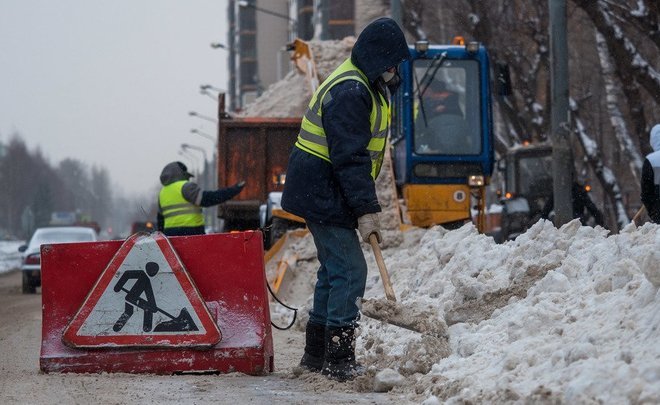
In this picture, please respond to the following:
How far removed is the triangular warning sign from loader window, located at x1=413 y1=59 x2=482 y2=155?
9.31 meters

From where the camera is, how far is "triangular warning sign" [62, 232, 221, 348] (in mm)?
7719

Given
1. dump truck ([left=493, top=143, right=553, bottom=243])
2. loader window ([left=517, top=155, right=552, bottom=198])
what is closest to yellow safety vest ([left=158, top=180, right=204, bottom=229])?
dump truck ([left=493, top=143, right=553, bottom=243])

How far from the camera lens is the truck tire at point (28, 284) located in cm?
2372

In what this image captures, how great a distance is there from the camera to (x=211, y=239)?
784 cm

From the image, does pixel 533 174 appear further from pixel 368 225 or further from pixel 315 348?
pixel 368 225

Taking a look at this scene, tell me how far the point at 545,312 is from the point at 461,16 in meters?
27.1

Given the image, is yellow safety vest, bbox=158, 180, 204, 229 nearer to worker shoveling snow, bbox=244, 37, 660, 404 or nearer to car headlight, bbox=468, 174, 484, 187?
worker shoveling snow, bbox=244, 37, 660, 404

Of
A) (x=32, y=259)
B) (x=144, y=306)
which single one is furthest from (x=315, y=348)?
(x=32, y=259)

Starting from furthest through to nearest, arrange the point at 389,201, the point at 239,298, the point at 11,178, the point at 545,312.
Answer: the point at 11,178 < the point at 389,201 < the point at 239,298 < the point at 545,312

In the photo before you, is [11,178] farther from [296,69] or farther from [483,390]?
[483,390]

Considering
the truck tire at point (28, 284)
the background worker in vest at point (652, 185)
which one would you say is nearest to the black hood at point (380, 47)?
the background worker in vest at point (652, 185)

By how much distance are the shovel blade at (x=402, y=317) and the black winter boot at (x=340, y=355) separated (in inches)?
6.7

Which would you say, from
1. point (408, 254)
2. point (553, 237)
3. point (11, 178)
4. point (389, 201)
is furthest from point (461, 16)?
point (11, 178)

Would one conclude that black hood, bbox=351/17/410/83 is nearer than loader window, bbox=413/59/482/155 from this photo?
Yes
